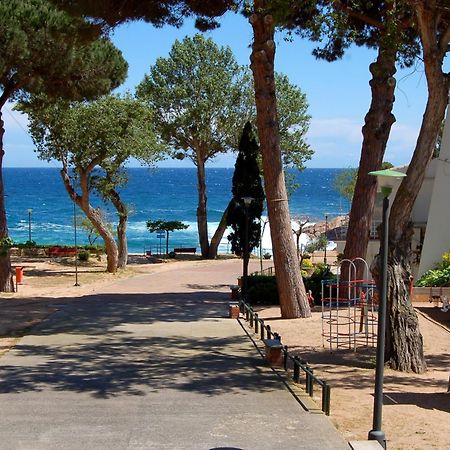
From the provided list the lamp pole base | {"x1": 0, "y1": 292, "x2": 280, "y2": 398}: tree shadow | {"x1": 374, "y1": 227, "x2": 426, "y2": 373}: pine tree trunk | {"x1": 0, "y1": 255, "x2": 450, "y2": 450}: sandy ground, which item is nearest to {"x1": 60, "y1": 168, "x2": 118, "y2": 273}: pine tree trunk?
{"x1": 0, "y1": 255, "x2": 450, "y2": 450}: sandy ground

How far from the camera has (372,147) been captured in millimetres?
19594

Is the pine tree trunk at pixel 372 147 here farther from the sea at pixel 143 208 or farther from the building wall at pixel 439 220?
the sea at pixel 143 208

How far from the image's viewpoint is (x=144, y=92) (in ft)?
125

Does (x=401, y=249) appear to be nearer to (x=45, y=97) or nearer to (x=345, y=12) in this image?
(x=345, y=12)

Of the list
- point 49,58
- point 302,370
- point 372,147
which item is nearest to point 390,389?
point 302,370

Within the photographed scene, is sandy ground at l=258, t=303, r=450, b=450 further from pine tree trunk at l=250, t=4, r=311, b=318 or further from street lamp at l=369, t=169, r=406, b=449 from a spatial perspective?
pine tree trunk at l=250, t=4, r=311, b=318

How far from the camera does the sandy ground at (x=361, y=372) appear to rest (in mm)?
8680

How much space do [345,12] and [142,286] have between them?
1425 cm

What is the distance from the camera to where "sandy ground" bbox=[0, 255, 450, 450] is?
A: 8680mm

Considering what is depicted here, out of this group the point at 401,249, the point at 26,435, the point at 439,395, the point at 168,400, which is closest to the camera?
the point at 26,435

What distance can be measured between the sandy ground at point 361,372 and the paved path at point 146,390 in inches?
24.4

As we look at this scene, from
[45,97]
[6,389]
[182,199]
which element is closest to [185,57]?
[45,97]

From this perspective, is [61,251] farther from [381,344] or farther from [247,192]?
[381,344]

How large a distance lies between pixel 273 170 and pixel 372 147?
3.30m
